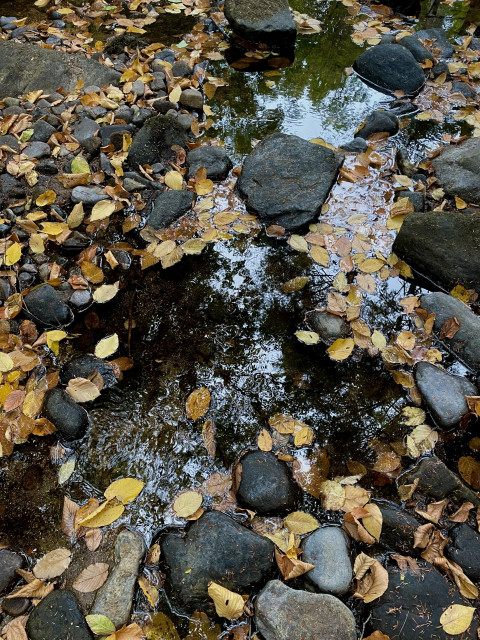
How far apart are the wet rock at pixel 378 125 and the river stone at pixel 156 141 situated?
1.53m

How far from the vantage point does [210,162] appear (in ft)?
12.4

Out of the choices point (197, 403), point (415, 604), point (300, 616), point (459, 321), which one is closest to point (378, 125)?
point (459, 321)

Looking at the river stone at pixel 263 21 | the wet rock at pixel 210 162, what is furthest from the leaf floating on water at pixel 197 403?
the river stone at pixel 263 21

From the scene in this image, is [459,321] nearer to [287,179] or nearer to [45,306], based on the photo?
[287,179]

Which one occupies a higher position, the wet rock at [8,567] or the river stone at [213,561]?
the river stone at [213,561]

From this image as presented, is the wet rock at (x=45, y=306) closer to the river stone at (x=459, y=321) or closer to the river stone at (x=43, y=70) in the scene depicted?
the river stone at (x=459, y=321)

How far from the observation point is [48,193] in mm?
3436

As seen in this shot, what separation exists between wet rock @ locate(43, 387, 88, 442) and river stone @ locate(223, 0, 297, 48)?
4363 millimetres

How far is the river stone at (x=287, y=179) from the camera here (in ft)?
11.2

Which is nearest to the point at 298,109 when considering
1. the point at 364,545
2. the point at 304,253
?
the point at 304,253

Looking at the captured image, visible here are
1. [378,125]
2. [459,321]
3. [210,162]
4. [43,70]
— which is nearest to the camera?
[459,321]

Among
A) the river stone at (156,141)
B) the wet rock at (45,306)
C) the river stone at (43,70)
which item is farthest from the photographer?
the river stone at (43,70)

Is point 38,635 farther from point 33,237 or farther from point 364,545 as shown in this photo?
point 33,237

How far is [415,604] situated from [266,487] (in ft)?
2.43
